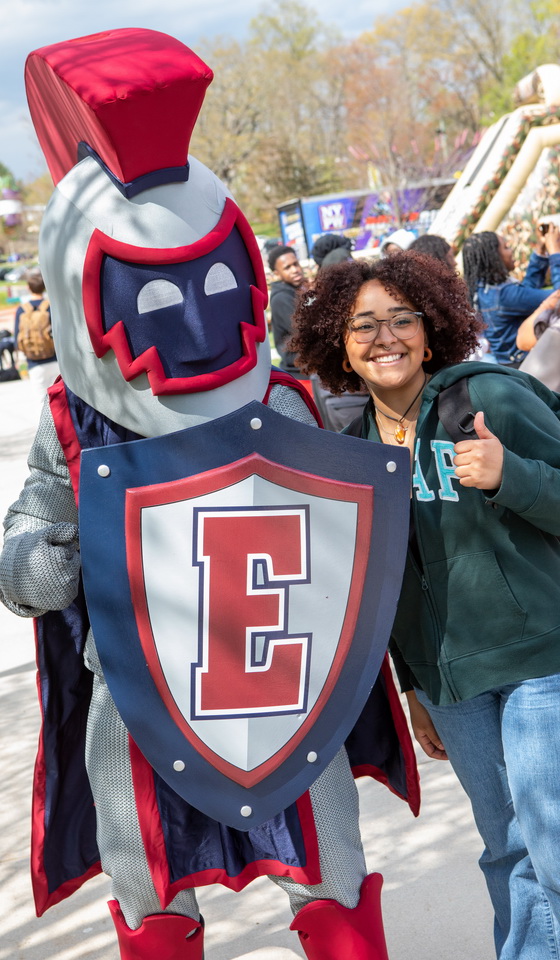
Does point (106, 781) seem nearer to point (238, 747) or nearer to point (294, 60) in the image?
point (238, 747)

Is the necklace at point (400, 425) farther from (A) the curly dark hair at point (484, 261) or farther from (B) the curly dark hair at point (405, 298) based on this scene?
(A) the curly dark hair at point (484, 261)

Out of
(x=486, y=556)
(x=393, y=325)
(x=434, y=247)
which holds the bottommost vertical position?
(x=434, y=247)

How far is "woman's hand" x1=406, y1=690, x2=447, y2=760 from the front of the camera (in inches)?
86.4

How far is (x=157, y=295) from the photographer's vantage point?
1852mm

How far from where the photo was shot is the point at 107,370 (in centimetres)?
188

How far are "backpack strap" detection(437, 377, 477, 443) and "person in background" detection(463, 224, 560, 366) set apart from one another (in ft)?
9.92

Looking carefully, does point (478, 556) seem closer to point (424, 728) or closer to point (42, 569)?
point (424, 728)

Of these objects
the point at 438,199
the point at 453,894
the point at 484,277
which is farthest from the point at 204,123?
the point at 453,894

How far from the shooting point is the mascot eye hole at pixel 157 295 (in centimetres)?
185

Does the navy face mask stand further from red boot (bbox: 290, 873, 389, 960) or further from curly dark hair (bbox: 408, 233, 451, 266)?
curly dark hair (bbox: 408, 233, 451, 266)

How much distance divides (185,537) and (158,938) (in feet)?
2.77

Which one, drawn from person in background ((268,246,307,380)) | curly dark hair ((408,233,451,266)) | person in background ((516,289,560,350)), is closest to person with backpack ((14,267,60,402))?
person in background ((268,246,307,380))

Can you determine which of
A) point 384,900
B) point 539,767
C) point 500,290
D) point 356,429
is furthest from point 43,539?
point 500,290

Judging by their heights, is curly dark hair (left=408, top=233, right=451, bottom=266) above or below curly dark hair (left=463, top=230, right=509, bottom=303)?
above
